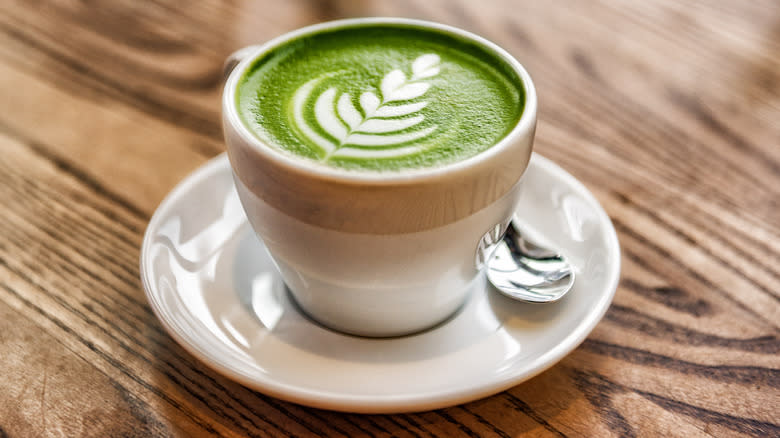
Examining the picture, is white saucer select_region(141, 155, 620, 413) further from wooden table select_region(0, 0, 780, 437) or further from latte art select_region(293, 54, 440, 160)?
latte art select_region(293, 54, 440, 160)

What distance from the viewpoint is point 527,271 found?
0.82m

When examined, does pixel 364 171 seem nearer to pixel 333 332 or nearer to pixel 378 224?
pixel 378 224

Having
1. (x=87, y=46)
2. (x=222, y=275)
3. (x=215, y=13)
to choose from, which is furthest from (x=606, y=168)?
(x=87, y=46)

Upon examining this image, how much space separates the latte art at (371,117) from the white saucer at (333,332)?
0.67 feet

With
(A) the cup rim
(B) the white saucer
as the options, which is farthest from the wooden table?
(A) the cup rim

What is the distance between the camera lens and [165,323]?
667 mm

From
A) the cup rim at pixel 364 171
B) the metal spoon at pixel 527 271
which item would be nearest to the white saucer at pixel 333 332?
the metal spoon at pixel 527 271

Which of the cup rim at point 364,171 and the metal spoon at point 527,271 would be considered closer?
the cup rim at point 364,171

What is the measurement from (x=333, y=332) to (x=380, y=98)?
26 cm

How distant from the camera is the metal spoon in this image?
2.51 ft

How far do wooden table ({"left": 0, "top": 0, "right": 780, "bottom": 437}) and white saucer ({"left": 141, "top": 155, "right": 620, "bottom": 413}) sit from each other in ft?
0.13

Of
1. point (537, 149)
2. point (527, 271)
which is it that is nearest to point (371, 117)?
point (527, 271)

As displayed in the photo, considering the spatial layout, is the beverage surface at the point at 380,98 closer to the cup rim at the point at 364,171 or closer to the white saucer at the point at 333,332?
the cup rim at the point at 364,171

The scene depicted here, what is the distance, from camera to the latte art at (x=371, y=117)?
675 mm
